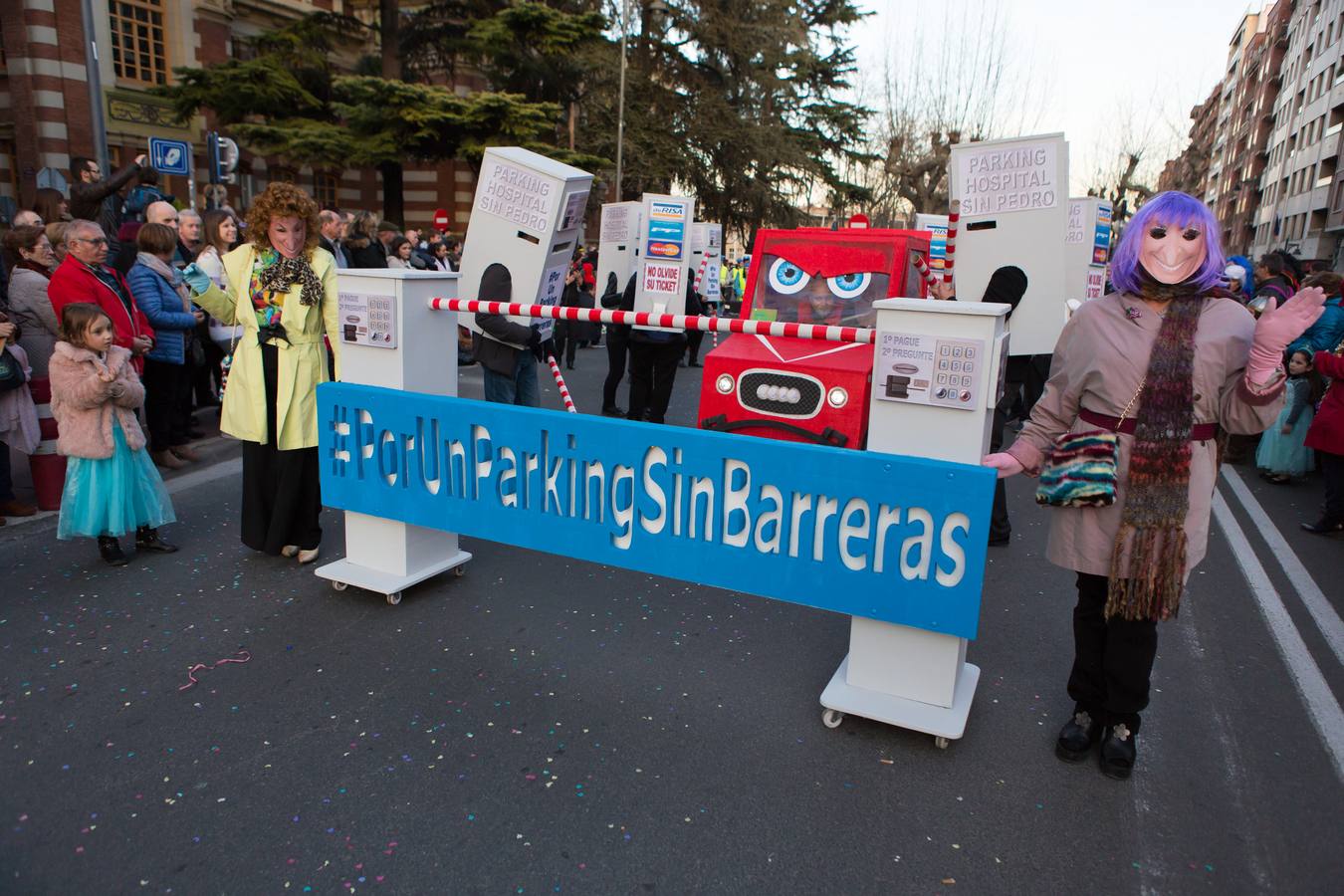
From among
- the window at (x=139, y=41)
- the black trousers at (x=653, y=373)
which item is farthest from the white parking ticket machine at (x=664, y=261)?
the window at (x=139, y=41)

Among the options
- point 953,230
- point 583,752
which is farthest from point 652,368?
point 583,752

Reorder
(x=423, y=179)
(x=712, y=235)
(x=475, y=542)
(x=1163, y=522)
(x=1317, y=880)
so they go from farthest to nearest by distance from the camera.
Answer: (x=423, y=179)
(x=712, y=235)
(x=475, y=542)
(x=1163, y=522)
(x=1317, y=880)

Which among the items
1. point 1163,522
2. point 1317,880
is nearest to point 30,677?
point 1163,522

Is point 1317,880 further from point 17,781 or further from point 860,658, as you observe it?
point 17,781

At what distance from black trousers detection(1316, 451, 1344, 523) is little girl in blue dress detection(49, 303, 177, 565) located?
7.69 m

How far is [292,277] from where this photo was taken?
4680mm

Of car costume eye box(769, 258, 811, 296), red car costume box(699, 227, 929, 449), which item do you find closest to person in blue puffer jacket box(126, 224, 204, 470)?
red car costume box(699, 227, 929, 449)

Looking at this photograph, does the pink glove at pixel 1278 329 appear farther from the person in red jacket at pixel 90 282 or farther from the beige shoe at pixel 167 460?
the beige shoe at pixel 167 460

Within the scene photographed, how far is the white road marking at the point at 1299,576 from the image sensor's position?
4.61 m

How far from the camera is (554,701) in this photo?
3549 mm

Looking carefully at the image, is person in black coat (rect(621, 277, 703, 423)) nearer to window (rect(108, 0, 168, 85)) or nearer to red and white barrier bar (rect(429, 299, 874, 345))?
red and white barrier bar (rect(429, 299, 874, 345))

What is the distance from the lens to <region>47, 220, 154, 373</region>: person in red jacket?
213 inches

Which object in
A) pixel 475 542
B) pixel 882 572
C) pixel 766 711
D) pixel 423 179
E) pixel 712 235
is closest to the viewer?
pixel 882 572

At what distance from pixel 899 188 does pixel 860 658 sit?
106 feet
